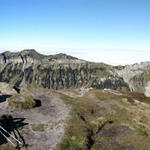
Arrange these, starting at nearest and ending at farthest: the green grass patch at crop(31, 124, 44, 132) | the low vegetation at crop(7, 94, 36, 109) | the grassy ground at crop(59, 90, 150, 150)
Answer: the grassy ground at crop(59, 90, 150, 150) < the green grass patch at crop(31, 124, 44, 132) < the low vegetation at crop(7, 94, 36, 109)

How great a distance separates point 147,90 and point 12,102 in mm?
60729

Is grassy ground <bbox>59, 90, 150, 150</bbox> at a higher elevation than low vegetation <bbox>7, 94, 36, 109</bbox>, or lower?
lower

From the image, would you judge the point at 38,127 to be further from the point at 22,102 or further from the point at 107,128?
Answer: the point at 107,128

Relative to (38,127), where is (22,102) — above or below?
above

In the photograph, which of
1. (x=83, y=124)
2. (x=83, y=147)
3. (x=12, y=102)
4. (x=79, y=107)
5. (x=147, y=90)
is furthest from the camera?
(x=147, y=90)

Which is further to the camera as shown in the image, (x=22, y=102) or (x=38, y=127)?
(x=22, y=102)

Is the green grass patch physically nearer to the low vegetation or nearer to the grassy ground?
the grassy ground

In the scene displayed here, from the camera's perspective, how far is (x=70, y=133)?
3216 cm

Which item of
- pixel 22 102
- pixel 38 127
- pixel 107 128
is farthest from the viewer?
pixel 22 102

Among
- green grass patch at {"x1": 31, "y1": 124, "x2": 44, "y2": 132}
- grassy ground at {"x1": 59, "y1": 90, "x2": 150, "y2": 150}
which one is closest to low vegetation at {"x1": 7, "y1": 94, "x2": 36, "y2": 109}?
green grass patch at {"x1": 31, "y1": 124, "x2": 44, "y2": 132}

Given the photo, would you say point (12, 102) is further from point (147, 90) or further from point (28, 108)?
point (147, 90)

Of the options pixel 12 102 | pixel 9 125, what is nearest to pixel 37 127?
pixel 9 125

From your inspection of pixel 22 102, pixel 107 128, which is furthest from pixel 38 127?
pixel 107 128

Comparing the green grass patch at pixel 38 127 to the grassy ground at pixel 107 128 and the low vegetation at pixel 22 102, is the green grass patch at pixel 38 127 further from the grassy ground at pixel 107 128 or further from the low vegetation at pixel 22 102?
the low vegetation at pixel 22 102
